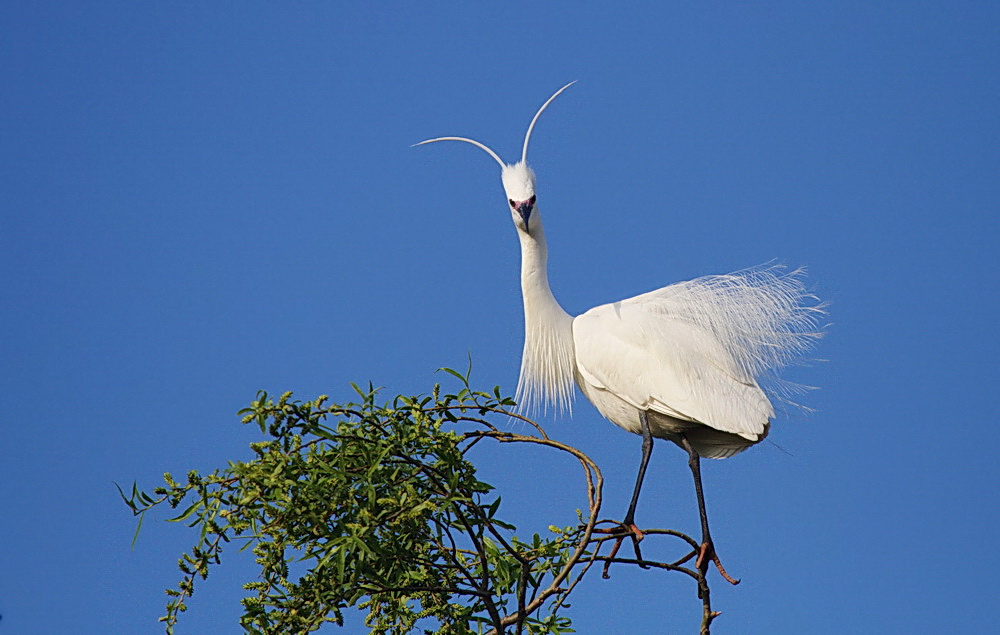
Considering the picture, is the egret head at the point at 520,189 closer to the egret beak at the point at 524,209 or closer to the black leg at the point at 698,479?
the egret beak at the point at 524,209

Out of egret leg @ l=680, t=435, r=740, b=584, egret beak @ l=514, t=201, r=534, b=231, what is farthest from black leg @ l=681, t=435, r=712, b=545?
egret beak @ l=514, t=201, r=534, b=231

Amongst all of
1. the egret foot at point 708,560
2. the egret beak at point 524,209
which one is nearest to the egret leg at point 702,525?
the egret foot at point 708,560

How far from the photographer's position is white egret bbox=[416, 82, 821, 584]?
3994 mm

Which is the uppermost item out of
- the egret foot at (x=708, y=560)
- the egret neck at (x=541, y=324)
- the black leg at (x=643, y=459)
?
the egret neck at (x=541, y=324)

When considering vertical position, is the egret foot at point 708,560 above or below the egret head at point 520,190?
below

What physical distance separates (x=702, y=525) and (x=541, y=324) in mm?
1056

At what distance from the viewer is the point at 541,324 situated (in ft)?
14.5

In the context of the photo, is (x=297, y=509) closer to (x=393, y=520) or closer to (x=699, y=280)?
(x=393, y=520)

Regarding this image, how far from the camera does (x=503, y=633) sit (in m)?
2.53

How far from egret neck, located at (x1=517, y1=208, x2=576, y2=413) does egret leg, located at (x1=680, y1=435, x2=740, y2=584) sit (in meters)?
0.56

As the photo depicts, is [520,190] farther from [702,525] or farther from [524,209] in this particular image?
[702,525]

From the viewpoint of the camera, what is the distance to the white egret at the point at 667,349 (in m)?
3.99

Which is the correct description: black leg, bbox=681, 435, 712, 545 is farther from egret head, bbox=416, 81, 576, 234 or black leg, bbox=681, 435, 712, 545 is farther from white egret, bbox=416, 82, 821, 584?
egret head, bbox=416, 81, 576, 234

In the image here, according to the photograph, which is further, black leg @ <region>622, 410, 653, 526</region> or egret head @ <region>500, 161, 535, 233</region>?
egret head @ <region>500, 161, 535, 233</region>
